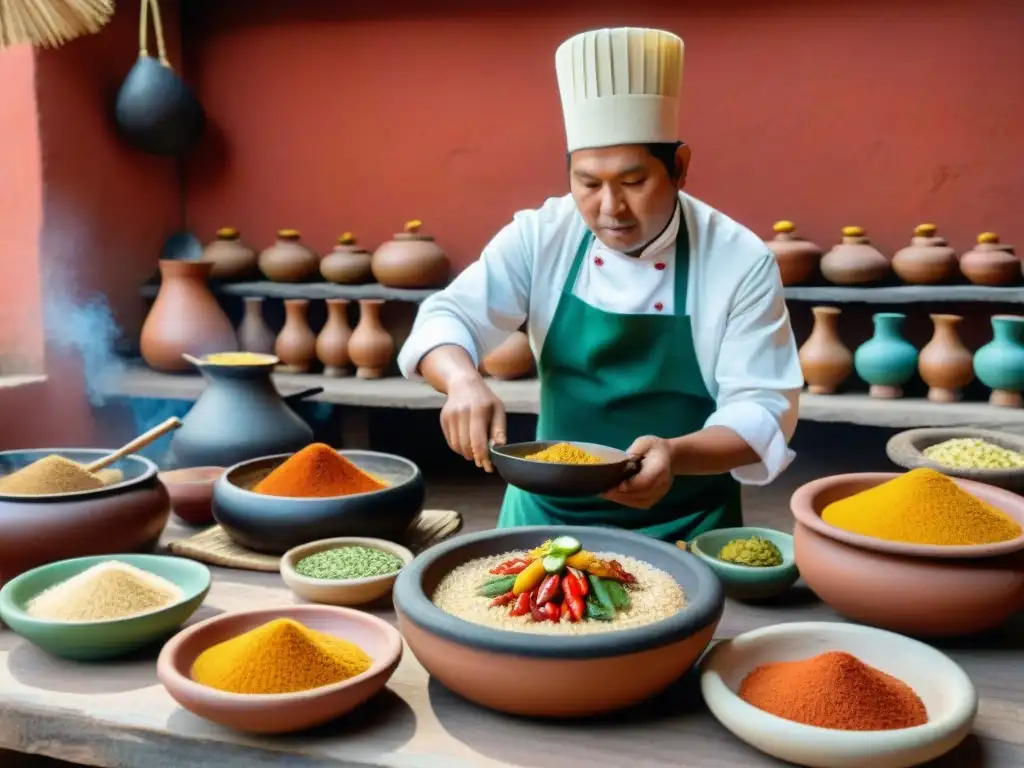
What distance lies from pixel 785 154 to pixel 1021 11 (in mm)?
1089

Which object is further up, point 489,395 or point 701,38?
point 701,38

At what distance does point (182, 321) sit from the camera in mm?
4328

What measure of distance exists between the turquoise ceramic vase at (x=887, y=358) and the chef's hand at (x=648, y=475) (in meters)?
2.66

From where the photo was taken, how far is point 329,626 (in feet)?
4.27

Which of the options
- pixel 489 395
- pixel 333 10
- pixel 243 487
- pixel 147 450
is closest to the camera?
pixel 489 395

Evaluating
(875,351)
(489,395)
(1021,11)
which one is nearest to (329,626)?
(489,395)

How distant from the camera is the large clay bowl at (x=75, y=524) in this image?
148 cm

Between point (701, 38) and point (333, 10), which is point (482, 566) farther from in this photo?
point (333, 10)

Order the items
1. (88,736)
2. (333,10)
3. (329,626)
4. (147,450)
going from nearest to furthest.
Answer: (88,736) → (329,626) → (147,450) → (333,10)

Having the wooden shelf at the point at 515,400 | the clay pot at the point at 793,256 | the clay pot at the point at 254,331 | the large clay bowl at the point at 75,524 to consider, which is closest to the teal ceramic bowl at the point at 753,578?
the large clay bowl at the point at 75,524

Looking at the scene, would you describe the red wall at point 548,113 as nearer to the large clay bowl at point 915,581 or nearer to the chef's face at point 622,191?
the chef's face at point 622,191

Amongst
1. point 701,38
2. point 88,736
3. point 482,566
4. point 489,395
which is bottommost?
point 88,736

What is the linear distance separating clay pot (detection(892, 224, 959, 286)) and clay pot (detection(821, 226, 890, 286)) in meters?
0.08

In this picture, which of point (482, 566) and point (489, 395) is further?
point (489, 395)
